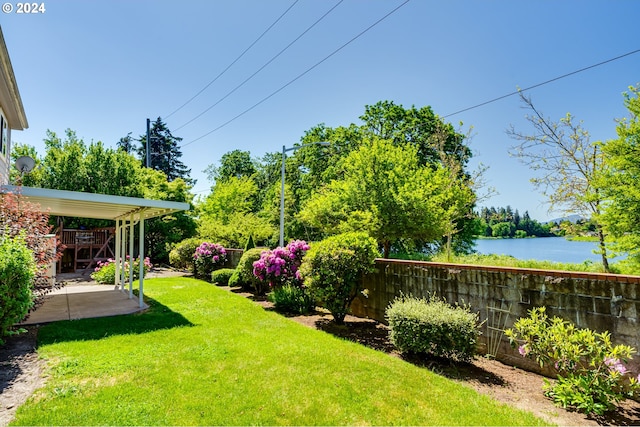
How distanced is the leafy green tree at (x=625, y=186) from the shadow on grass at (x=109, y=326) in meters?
9.81

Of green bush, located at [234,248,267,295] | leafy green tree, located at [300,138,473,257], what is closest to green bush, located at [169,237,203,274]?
green bush, located at [234,248,267,295]

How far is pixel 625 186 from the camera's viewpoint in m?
7.30

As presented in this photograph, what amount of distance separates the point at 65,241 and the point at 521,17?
22.9 meters

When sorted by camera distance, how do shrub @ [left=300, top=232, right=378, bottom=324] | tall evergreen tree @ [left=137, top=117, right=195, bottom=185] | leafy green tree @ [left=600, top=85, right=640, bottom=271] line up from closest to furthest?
1. leafy green tree @ [left=600, top=85, right=640, bottom=271]
2. shrub @ [left=300, top=232, right=378, bottom=324]
3. tall evergreen tree @ [left=137, top=117, right=195, bottom=185]

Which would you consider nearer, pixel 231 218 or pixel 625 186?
pixel 625 186

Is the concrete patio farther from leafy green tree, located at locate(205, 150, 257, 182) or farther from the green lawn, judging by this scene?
leafy green tree, located at locate(205, 150, 257, 182)

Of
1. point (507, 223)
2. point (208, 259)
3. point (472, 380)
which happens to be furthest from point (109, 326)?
point (507, 223)

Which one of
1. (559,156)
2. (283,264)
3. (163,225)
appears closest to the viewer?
(283,264)

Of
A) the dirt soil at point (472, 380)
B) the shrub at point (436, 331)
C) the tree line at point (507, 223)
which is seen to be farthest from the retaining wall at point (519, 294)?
the tree line at point (507, 223)

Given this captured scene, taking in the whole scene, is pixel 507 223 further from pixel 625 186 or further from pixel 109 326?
pixel 109 326

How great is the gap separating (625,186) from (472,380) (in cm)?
615

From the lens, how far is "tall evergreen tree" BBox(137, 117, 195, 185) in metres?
40.5

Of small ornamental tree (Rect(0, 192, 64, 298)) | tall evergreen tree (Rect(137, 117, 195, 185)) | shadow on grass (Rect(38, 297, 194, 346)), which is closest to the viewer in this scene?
small ornamental tree (Rect(0, 192, 64, 298))

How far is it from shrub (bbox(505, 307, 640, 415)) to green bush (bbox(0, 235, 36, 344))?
745 centimetres
